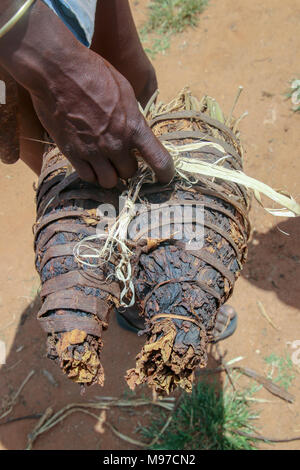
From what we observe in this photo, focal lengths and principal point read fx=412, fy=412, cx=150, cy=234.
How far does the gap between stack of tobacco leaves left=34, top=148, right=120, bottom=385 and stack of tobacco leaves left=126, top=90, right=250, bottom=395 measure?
129mm

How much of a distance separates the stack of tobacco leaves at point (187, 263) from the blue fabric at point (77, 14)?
0.40m

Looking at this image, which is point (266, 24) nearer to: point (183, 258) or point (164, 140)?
point (164, 140)

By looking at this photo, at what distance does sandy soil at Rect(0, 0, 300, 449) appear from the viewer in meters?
2.55

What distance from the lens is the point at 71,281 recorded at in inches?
53.7

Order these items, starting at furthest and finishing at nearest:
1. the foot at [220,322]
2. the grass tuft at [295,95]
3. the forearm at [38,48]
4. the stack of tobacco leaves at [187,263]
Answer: the grass tuft at [295,95], the foot at [220,322], the stack of tobacco leaves at [187,263], the forearm at [38,48]

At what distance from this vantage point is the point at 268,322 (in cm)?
259

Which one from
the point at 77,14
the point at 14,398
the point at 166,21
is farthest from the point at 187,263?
the point at 166,21

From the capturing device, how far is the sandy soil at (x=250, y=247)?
255 centimetres

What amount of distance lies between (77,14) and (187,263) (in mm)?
916

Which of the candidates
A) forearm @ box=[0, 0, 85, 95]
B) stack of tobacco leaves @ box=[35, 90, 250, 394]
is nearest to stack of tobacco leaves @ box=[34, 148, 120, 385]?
stack of tobacco leaves @ box=[35, 90, 250, 394]

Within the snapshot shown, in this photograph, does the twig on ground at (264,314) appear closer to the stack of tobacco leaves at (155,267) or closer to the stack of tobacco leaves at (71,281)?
the stack of tobacco leaves at (155,267)

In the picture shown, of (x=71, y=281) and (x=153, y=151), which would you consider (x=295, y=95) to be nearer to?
(x=153, y=151)

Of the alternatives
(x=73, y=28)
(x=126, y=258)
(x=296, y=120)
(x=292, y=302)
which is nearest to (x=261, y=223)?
(x=292, y=302)

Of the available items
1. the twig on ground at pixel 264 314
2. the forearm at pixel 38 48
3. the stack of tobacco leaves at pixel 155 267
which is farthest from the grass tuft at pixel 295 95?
the forearm at pixel 38 48
